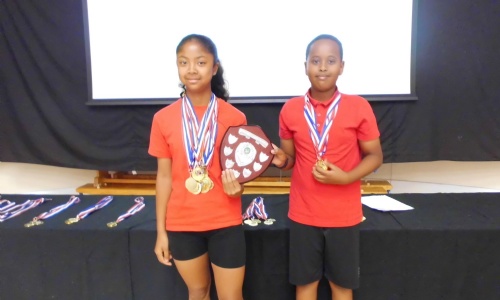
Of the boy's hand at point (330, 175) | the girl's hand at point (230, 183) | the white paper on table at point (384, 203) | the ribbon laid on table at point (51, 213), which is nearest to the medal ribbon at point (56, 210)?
the ribbon laid on table at point (51, 213)

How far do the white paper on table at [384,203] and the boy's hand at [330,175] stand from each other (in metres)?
0.81

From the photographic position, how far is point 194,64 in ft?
4.35

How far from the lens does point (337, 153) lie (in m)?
1.43

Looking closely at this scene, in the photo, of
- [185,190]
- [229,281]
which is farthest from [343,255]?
[185,190]

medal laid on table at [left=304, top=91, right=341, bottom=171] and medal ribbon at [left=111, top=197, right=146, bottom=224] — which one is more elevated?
medal laid on table at [left=304, top=91, right=341, bottom=171]

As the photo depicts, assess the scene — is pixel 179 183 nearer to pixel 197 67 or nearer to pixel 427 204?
pixel 197 67

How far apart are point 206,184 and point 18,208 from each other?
4.92 ft

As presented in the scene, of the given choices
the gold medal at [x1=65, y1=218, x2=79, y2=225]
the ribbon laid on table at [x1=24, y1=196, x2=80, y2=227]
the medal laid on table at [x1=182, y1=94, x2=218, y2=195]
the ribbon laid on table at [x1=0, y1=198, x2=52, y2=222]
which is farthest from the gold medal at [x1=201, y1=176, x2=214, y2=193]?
the ribbon laid on table at [x1=0, y1=198, x2=52, y2=222]

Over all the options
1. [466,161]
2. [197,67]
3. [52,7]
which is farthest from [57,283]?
[466,161]

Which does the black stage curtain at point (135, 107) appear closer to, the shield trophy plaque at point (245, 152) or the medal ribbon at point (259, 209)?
the medal ribbon at point (259, 209)

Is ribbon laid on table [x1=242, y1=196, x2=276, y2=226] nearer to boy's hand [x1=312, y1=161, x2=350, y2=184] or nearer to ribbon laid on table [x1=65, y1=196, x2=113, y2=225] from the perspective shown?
boy's hand [x1=312, y1=161, x2=350, y2=184]

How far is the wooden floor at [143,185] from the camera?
3.29m

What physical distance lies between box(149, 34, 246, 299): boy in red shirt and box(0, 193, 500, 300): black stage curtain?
0.40 metres

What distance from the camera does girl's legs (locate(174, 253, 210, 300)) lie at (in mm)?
1412
